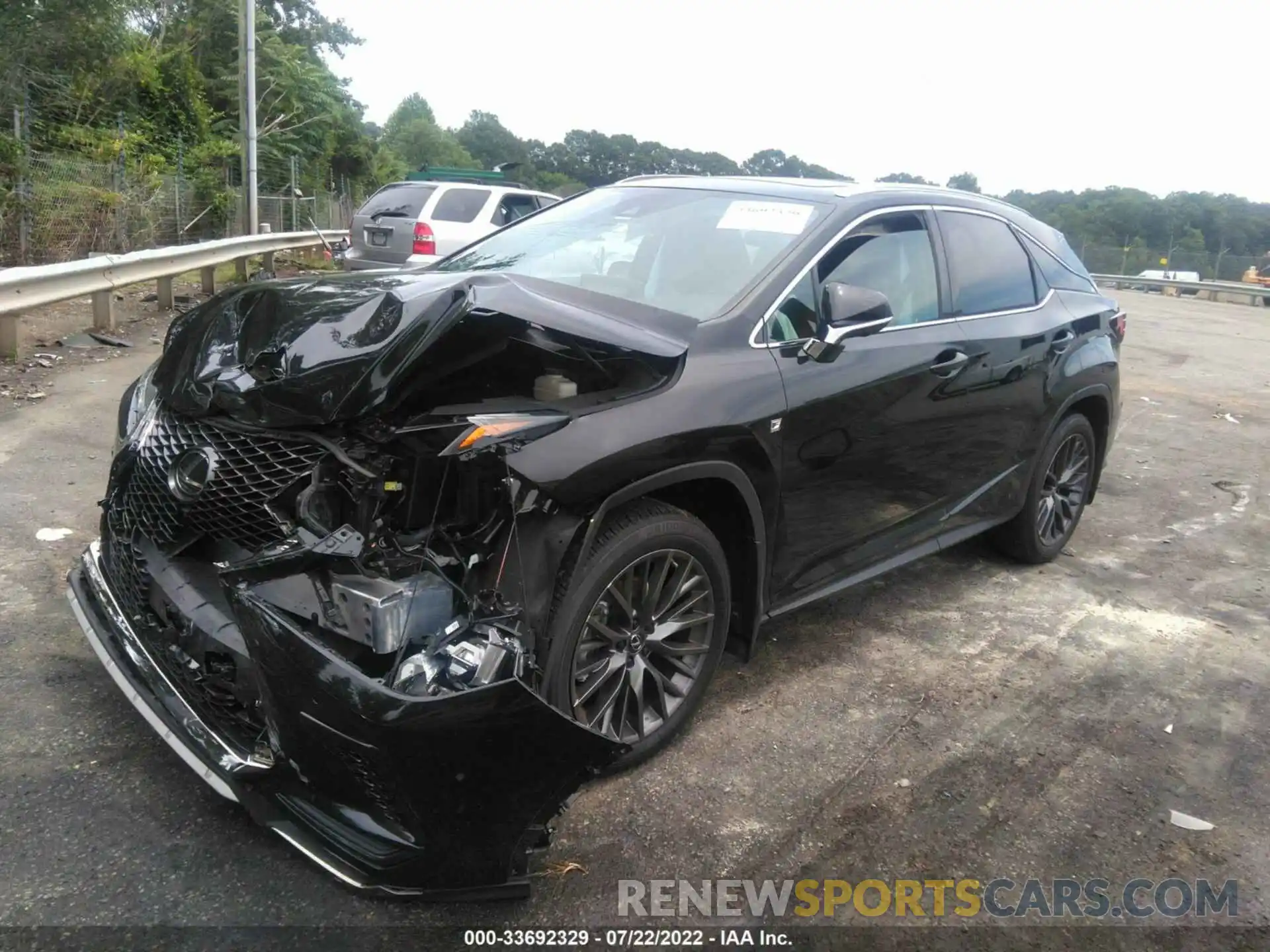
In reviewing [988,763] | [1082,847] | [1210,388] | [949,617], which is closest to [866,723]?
[988,763]

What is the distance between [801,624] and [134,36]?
25184 millimetres

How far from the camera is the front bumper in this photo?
2174 mm

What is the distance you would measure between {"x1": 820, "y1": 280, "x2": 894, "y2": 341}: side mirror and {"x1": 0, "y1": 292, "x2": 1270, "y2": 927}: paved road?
1354 mm

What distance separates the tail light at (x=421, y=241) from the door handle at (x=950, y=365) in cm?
954

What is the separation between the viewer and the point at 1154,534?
612 cm

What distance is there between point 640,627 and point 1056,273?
3368mm

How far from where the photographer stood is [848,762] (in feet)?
11.0

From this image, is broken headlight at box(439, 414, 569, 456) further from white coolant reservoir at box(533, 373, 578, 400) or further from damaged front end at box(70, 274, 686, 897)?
white coolant reservoir at box(533, 373, 578, 400)

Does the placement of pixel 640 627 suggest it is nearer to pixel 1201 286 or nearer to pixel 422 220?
pixel 422 220

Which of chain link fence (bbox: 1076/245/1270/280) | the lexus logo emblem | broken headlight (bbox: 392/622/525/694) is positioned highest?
chain link fence (bbox: 1076/245/1270/280)

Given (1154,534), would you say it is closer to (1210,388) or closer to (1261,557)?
(1261,557)

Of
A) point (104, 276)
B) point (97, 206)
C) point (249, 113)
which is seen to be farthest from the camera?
point (249, 113)

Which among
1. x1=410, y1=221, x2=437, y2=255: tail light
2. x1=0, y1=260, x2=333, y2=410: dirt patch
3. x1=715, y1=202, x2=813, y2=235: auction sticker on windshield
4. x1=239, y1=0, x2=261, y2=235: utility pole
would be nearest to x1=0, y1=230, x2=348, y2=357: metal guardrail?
x1=0, y1=260, x2=333, y2=410: dirt patch

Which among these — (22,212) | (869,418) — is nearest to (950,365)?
(869,418)
